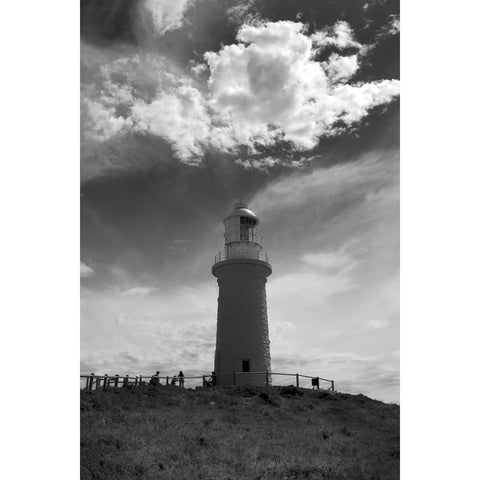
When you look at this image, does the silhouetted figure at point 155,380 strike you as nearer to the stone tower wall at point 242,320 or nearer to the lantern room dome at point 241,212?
the stone tower wall at point 242,320

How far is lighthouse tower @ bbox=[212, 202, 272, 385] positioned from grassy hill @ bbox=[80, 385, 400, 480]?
6.87ft

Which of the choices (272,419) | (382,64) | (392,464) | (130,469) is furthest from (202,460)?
(382,64)

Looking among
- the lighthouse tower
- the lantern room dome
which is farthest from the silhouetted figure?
the lantern room dome

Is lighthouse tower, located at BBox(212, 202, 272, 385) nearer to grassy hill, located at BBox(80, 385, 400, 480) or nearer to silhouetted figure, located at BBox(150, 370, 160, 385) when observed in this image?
grassy hill, located at BBox(80, 385, 400, 480)

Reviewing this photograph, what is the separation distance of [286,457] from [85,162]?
33.0 ft

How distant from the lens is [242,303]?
27.5m

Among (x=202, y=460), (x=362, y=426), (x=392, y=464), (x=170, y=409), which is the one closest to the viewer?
(x=202, y=460)

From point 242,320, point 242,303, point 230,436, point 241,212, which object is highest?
point 241,212

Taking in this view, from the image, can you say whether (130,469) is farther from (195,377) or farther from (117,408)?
(195,377)

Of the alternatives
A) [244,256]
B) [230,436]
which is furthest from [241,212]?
[230,436]

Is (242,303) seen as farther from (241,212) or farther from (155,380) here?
(155,380)

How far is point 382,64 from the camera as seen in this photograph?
39.5 feet

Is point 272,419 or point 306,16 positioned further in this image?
point 272,419

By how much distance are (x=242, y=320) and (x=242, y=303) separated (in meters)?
0.97
